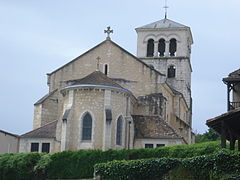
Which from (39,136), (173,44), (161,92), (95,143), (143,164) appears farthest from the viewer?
(173,44)

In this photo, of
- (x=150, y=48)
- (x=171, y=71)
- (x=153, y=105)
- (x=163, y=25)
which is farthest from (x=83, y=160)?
(x=163, y=25)

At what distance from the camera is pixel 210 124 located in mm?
23625

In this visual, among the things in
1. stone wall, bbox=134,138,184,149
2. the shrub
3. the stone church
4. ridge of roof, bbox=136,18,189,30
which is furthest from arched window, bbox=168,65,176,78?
the shrub

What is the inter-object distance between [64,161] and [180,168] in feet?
45.6

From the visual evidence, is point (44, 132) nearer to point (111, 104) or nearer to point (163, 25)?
point (111, 104)

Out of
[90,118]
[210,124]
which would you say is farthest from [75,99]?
[210,124]

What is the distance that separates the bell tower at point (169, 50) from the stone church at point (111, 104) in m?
0.12

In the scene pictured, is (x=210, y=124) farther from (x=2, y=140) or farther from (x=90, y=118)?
(x=2, y=140)

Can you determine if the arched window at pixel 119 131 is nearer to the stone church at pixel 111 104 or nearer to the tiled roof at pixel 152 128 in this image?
the stone church at pixel 111 104

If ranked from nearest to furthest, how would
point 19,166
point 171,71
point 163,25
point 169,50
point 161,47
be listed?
point 19,166 < point 171,71 < point 169,50 < point 161,47 < point 163,25

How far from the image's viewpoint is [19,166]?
35.2 meters

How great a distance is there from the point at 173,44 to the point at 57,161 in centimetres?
3227

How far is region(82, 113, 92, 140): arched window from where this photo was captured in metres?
41.5

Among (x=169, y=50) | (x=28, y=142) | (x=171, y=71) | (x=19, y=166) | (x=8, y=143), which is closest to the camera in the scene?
(x=19, y=166)
